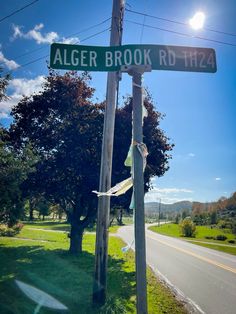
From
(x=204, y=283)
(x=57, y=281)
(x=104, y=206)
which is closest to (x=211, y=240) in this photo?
(x=204, y=283)

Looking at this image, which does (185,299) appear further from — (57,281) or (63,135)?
(63,135)

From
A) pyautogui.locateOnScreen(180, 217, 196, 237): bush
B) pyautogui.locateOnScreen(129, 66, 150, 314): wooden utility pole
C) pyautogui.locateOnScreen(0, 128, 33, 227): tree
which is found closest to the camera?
pyautogui.locateOnScreen(129, 66, 150, 314): wooden utility pole

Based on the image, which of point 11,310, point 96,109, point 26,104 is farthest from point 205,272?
point 26,104

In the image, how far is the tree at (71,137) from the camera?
593 inches

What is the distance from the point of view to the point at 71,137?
1498cm

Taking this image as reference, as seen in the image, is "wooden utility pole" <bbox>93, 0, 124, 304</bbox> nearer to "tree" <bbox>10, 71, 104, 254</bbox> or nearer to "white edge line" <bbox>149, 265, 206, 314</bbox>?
"white edge line" <bbox>149, 265, 206, 314</bbox>

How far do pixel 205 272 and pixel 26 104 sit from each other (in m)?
13.0

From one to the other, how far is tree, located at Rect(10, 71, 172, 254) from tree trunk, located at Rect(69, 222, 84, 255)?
8.05 ft

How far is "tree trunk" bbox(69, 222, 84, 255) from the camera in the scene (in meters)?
17.7

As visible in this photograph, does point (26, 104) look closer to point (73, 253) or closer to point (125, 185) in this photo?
point (73, 253)

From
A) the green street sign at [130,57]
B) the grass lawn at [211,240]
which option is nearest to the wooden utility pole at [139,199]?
the green street sign at [130,57]

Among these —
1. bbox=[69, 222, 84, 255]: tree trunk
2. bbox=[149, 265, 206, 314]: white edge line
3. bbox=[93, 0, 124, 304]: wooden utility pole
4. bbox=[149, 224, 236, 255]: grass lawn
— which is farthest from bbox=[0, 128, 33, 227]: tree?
bbox=[149, 224, 236, 255]: grass lawn

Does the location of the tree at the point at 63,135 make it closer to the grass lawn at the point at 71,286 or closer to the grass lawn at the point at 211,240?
the grass lawn at the point at 71,286

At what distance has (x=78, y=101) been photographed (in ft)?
53.0
